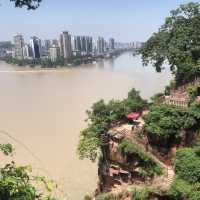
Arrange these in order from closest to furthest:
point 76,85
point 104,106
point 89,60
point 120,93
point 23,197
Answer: point 23,197, point 104,106, point 120,93, point 76,85, point 89,60

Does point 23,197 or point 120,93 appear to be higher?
point 23,197

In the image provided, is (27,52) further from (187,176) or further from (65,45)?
(187,176)

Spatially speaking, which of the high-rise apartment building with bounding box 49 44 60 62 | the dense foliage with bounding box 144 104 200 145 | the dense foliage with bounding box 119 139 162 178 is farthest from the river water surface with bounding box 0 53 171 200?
the high-rise apartment building with bounding box 49 44 60 62

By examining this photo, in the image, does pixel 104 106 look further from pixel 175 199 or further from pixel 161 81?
pixel 161 81

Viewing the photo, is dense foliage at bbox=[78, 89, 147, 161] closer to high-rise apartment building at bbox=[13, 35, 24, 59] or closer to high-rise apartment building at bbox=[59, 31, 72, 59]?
high-rise apartment building at bbox=[59, 31, 72, 59]

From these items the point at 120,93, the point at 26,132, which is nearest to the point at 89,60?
the point at 120,93

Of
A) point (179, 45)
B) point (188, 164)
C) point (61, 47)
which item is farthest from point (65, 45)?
point (188, 164)
